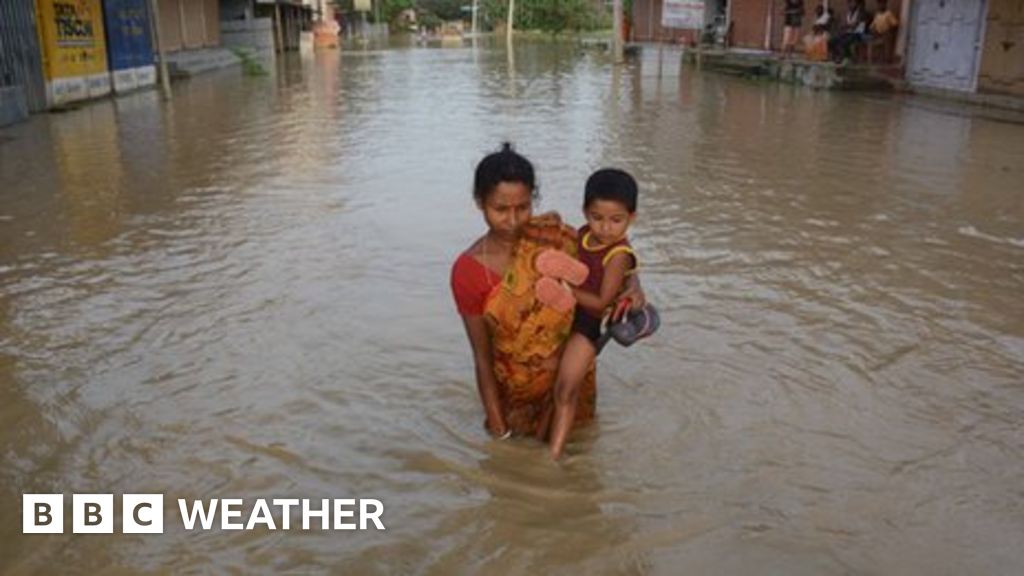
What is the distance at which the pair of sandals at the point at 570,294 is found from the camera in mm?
3178

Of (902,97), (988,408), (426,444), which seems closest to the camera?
(426,444)

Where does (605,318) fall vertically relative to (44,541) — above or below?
above

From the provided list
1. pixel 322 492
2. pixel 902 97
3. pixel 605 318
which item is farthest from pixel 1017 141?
pixel 322 492

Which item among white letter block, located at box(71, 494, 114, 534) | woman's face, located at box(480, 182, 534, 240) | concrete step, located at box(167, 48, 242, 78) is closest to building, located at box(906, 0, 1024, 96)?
woman's face, located at box(480, 182, 534, 240)

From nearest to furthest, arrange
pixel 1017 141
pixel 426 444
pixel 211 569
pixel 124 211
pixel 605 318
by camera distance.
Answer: pixel 211 569, pixel 605 318, pixel 426 444, pixel 124 211, pixel 1017 141

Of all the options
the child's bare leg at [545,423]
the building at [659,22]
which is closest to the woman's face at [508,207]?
the child's bare leg at [545,423]

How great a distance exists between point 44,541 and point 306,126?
11.9 m

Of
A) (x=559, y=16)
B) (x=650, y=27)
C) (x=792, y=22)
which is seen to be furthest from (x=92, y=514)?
(x=559, y=16)

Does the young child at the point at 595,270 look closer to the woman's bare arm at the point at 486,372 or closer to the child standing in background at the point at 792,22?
the woman's bare arm at the point at 486,372

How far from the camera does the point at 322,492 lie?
A: 3.41m

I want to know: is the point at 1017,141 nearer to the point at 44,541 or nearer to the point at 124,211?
the point at 124,211

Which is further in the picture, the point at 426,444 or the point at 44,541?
the point at 426,444

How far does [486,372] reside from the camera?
3516mm

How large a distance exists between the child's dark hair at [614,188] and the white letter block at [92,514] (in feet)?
6.80
